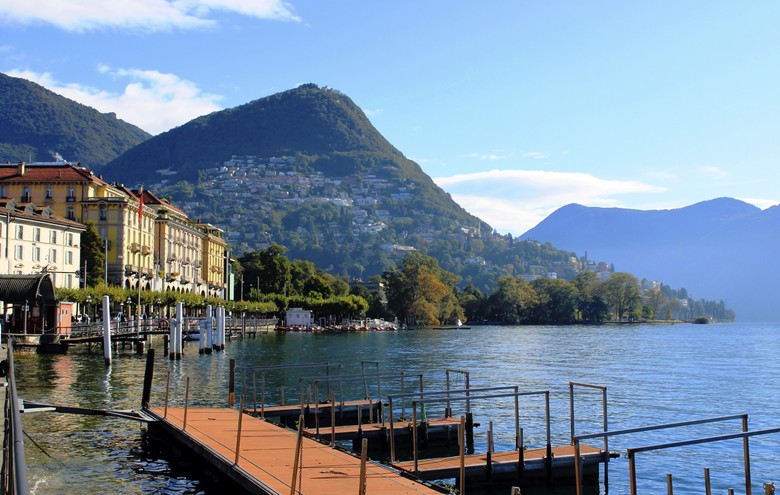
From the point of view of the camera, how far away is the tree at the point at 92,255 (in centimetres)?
10956

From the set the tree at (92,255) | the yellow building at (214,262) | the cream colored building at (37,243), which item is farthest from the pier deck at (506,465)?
the yellow building at (214,262)

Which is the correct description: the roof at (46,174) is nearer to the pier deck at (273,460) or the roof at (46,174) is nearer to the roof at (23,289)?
the roof at (23,289)

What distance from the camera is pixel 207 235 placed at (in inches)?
6752

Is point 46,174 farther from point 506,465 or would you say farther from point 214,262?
point 506,465

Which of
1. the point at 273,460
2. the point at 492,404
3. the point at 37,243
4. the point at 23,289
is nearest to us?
the point at 273,460

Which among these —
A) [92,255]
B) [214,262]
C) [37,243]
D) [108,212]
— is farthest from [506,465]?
[214,262]

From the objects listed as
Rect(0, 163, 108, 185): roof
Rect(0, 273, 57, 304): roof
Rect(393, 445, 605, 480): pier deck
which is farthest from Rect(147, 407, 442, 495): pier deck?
Rect(0, 163, 108, 185): roof

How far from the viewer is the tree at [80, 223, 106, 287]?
109562 millimetres

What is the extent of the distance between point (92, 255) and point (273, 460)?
95.3 meters

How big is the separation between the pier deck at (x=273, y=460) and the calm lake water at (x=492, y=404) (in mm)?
1147

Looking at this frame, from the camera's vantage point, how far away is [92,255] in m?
110

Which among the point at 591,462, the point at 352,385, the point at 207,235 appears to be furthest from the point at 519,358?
the point at 207,235

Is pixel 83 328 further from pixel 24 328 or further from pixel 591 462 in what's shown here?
pixel 591 462

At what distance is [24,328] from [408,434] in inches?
2190
